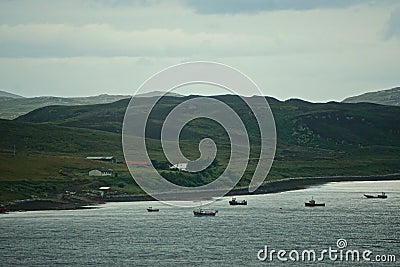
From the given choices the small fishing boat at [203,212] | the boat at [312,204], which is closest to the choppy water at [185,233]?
the small fishing boat at [203,212]

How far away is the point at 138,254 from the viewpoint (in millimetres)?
109000

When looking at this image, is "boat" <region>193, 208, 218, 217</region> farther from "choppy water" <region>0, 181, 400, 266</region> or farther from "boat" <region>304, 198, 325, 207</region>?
"boat" <region>304, 198, 325, 207</region>

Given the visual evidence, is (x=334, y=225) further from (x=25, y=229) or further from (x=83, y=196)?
(x=83, y=196)

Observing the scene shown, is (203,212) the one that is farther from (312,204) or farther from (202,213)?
(312,204)

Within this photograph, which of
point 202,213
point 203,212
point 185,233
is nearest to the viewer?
point 185,233

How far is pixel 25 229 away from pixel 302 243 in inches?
1790

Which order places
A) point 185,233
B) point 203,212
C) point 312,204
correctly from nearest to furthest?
point 185,233, point 203,212, point 312,204

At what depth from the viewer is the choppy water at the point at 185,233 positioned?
106m

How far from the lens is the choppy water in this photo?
106250 mm

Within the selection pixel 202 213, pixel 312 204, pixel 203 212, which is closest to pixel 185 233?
pixel 202 213

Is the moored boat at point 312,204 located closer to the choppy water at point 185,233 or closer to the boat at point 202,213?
the choppy water at point 185,233

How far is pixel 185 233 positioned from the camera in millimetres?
129625

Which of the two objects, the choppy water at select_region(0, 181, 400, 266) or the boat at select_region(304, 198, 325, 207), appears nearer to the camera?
the choppy water at select_region(0, 181, 400, 266)

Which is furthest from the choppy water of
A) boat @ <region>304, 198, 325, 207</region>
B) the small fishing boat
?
boat @ <region>304, 198, 325, 207</region>
